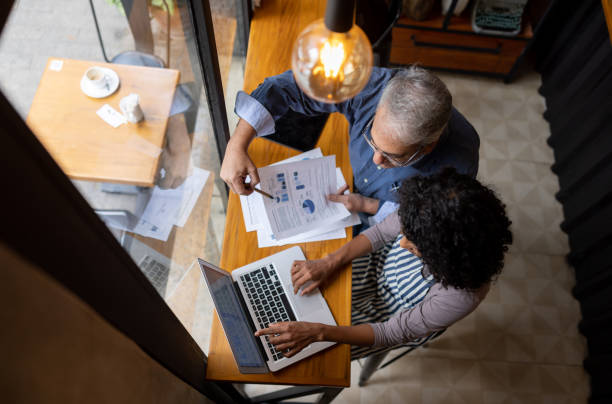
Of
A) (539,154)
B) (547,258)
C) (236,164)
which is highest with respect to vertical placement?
(236,164)

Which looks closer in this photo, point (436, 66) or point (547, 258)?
point (547, 258)

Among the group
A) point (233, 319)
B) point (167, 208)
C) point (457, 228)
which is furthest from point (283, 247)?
point (457, 228)

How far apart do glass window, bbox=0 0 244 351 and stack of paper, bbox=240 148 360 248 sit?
306 mm

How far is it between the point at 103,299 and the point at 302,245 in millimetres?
951

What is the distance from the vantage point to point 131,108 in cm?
146

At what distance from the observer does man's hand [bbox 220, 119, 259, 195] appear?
5.02ft

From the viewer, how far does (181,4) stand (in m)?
1.29

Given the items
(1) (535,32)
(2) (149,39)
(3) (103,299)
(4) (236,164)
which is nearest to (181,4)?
(2) (149,39)

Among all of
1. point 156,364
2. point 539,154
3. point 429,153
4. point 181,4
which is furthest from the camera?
point 539,154

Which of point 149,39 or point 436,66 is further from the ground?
point 149,39

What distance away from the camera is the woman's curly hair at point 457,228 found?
1090 millimetres

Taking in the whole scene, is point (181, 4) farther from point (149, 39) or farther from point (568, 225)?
point (568, 225)

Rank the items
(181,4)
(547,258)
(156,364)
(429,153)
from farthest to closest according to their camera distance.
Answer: (547,258) → (429,153) → (181,4) → (156,364)

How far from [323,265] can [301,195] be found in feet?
0.89
